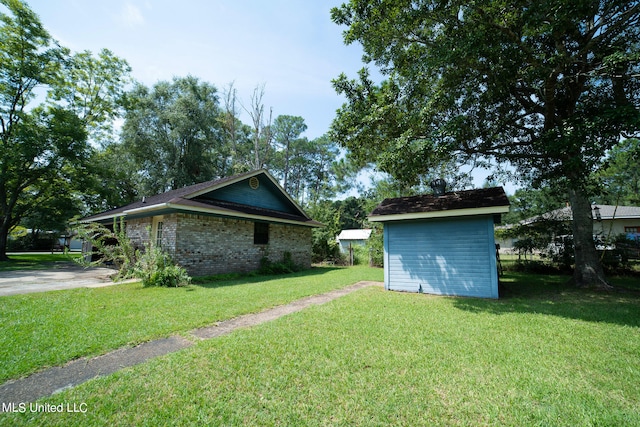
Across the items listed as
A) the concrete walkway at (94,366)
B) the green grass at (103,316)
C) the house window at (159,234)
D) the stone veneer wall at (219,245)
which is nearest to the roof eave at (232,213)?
the stone veneer wall at (219,245)

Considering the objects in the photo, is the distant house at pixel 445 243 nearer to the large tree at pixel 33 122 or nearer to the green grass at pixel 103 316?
the green grass at pixel 103 316

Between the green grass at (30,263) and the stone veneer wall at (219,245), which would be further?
the green grass at (30,263)

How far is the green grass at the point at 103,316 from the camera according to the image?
3482 mm

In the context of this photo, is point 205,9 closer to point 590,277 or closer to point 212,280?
point 212,280

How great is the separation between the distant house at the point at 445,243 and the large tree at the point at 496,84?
1.43m

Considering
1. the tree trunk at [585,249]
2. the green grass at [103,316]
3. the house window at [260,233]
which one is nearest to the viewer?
the green grass at [103,316]

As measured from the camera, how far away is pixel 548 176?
27.3ft

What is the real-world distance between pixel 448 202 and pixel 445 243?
4.25 feet

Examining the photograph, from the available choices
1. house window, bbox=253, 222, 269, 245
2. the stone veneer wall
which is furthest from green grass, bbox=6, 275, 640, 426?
house window, bbox=253, 222, 269, 245

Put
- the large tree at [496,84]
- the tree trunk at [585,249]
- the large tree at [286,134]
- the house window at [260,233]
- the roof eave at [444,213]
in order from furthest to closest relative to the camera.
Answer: the large tree at [286,134]
the house window at [260,233]
the tree trunk at [585,249]
the roof eave at [444,213]
the large tree at [496,84]

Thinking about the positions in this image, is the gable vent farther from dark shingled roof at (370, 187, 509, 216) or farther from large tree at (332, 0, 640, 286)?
dark shingled roof at (370, 187, 509, 216)

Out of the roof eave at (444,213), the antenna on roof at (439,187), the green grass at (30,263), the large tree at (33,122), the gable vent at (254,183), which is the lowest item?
the green grass at (30,263)

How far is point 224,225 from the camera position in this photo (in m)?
11.5

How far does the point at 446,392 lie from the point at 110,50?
32934 millimetres
